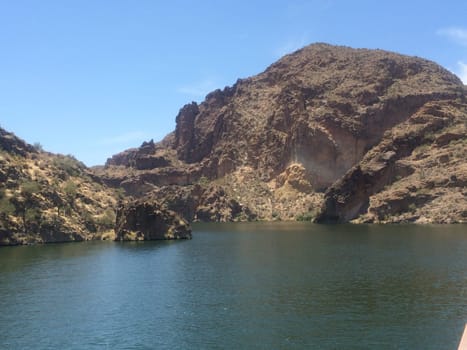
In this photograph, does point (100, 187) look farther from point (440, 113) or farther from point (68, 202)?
point (440, 113)

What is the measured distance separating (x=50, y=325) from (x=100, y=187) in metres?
93.2

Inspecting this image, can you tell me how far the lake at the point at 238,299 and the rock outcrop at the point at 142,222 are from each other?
912 inches

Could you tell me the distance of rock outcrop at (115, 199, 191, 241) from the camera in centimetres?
10381

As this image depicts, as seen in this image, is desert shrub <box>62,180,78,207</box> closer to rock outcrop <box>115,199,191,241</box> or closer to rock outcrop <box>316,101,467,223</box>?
rock outcrop <box>115,199,191,241</box>

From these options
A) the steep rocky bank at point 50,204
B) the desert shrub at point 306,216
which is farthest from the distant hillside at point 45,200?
the desert shrub at point 306,216

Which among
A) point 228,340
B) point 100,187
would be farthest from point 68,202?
point 228,340

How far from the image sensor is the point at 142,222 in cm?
10488

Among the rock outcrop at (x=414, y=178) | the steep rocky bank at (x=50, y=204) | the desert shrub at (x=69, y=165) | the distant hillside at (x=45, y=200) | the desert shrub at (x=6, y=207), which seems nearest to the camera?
the desert shrub at (x=6, y=207)

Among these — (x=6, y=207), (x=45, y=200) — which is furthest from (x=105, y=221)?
(x=6, y=207)

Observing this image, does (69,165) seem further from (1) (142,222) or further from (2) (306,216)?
(2) (306,216)

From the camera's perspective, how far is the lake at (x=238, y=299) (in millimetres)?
34594

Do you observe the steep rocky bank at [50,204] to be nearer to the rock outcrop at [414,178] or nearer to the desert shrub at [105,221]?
the desert shrub at [105,221]

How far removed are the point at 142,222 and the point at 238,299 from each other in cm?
6171

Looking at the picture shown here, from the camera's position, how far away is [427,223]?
5256 inches
